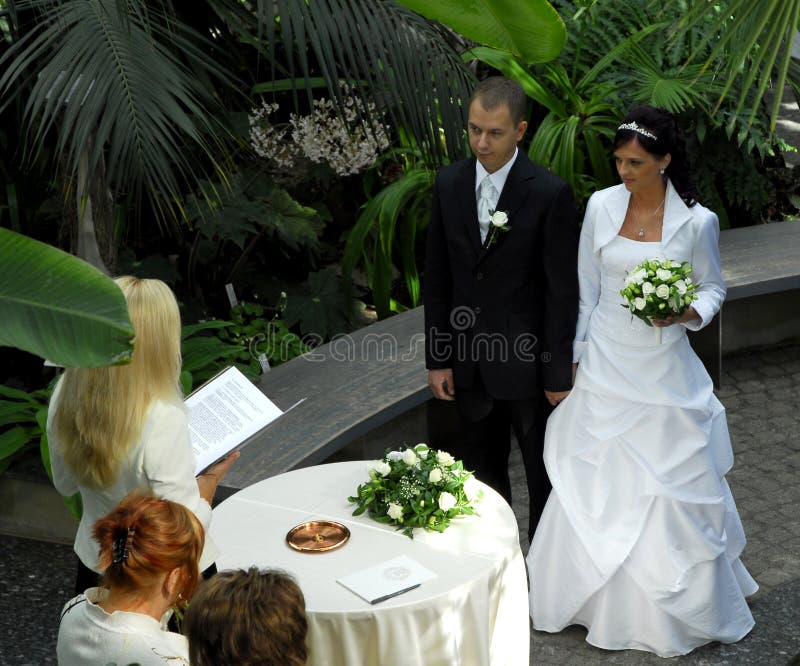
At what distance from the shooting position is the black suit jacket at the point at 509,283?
4.03m

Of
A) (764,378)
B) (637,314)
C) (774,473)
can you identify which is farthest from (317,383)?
(764,378)

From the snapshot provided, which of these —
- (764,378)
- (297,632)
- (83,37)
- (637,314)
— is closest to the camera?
(297,632)

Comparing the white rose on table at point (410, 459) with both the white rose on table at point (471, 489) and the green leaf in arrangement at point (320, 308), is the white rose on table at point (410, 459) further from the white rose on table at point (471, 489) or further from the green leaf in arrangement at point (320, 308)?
the green leaf in arrangement at point (320, 308)

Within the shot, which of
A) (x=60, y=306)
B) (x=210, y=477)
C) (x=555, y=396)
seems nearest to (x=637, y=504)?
(x=555, y=396)

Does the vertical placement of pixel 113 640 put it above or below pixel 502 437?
above

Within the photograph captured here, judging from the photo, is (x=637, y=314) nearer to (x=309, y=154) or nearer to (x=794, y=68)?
(x=309, y=154)

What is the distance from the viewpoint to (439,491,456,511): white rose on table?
3221 millimetres

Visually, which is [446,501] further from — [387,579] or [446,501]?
[387,579]

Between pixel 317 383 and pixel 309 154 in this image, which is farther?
pixel 309 154

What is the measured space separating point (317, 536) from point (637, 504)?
129cm

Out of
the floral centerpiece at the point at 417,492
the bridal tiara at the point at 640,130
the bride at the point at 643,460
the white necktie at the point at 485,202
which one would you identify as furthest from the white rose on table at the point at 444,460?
the bridal tiara at the point at 640,130

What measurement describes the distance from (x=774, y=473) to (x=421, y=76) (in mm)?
2493

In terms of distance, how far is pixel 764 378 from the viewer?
6.34 m

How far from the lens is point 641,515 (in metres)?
3.92
